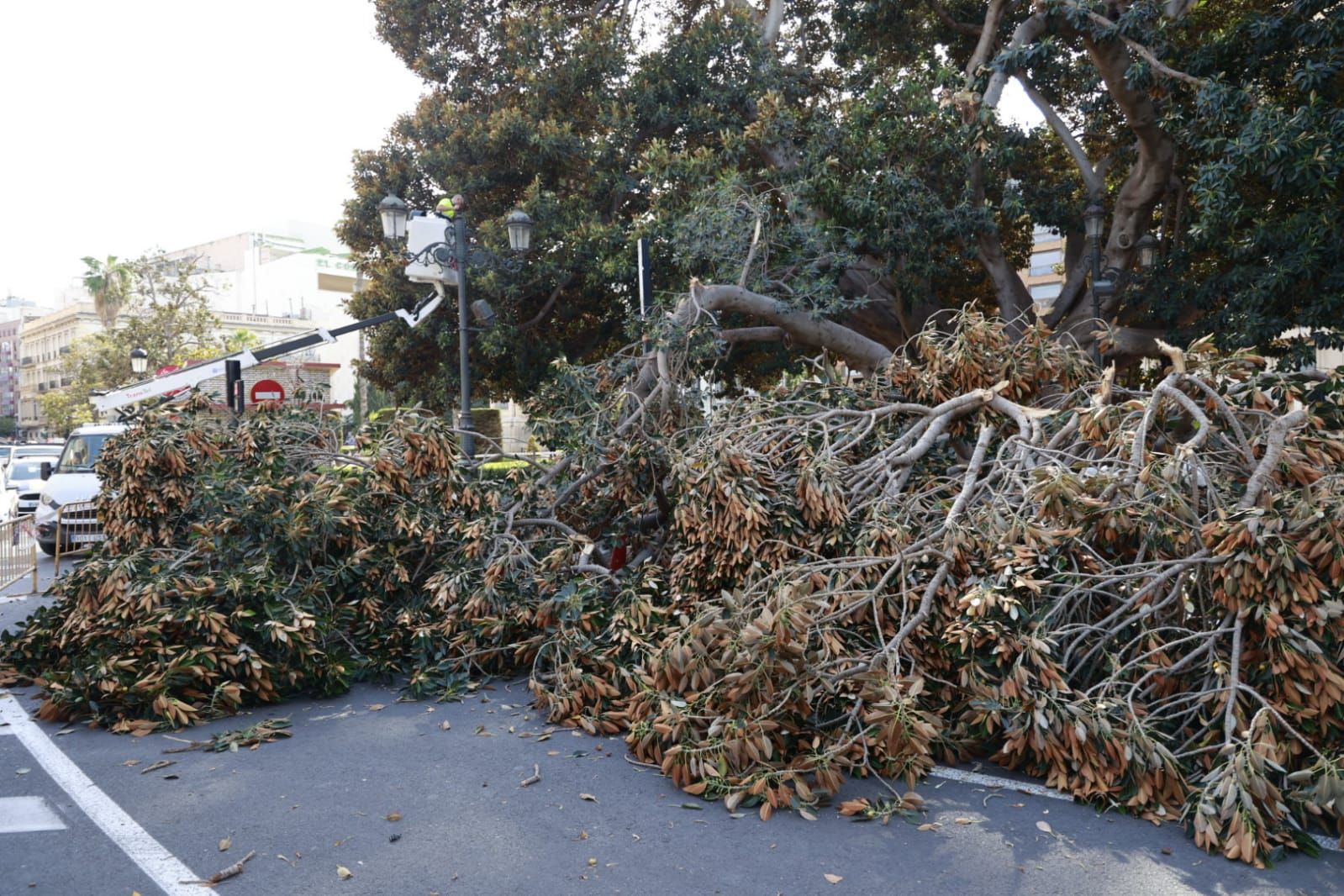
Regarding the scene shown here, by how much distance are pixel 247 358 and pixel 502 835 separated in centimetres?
1452

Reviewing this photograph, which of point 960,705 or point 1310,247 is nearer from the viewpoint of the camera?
point 960,705

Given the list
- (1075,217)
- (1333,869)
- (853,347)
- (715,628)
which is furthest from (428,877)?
(1075,217)

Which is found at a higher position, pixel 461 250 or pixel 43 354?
pixel 43 354

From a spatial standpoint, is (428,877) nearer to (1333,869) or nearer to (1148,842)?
(1148,842)

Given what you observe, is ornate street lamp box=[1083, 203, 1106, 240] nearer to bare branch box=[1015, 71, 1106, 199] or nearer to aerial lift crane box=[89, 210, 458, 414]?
bare branch box=[1015, 71, 1106, 199]

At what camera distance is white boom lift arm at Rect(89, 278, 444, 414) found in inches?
A: 671

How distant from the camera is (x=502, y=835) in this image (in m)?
4.82

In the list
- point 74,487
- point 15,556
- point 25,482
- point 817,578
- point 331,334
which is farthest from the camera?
point 25,482

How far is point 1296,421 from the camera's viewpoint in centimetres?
585

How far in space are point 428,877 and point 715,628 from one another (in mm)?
2074

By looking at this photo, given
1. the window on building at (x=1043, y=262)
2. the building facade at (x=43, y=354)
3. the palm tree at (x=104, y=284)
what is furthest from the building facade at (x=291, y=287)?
the window on building at (x=1043, y=262)

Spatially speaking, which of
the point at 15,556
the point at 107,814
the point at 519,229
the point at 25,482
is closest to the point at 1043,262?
the point at 519,229

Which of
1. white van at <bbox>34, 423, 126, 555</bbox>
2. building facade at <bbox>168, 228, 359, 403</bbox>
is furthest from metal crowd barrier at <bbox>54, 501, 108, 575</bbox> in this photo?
building facade at <bbox>168, 228, 359, 403</bbox>

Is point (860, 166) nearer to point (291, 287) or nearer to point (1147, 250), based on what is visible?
point (1147, 250)
